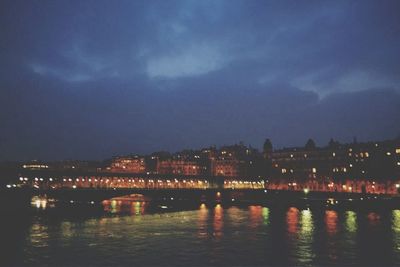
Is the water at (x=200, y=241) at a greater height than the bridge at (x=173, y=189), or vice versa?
the bridge at (x=173, y=189)

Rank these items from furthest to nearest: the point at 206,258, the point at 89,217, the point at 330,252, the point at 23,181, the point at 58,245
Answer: the point at 23,181 < the point at 89,217 < the point at 58,245 < the point at 330,252 < the point at 206,258

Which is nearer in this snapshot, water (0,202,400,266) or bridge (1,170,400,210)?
water (0,202,400,266)

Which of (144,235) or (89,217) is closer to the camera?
(144,235)

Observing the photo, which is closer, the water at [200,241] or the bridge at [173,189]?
the water at [200,241]

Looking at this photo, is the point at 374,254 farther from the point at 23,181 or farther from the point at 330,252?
the point at 23,181

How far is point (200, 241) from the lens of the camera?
54.3 meters

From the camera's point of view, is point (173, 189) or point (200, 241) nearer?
point (200, 241)

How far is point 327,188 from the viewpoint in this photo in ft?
564

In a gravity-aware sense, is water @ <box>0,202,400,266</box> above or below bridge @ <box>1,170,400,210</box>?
below

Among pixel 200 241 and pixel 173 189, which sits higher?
pixel 173 189

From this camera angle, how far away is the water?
140 feet

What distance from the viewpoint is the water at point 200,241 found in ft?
140

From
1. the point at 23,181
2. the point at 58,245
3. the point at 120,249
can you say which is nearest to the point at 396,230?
the point at 120,249

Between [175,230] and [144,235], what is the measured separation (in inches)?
260
